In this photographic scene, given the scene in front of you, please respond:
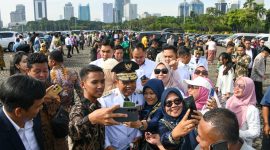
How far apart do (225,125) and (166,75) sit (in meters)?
2.34

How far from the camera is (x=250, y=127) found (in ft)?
10.4

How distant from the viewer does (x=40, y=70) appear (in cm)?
322

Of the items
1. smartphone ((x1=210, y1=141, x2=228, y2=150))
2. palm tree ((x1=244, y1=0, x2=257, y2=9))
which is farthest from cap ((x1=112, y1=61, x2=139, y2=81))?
palm tree ((x1=244, y1=0, x2=257, y2=9))

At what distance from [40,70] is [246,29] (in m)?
52.3

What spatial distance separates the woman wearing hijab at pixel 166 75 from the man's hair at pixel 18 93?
2.47 m

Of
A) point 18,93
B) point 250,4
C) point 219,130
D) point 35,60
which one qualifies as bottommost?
point 219,130

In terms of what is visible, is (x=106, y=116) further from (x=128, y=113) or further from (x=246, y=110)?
(x=246, y=110)

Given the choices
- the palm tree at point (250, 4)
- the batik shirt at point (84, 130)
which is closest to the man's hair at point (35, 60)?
the batik shirt at point (84, 130)

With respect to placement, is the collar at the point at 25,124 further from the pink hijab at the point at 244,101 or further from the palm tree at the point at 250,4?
the palm tree at the point at 250,4

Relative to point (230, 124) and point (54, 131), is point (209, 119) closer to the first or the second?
point (230, 124)

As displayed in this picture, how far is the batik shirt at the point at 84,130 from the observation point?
2.22 meters

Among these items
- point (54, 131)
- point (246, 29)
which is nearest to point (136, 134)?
point (54, 131)

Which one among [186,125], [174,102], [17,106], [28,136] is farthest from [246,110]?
[17,106]

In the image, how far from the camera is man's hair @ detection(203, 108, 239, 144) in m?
1.86
